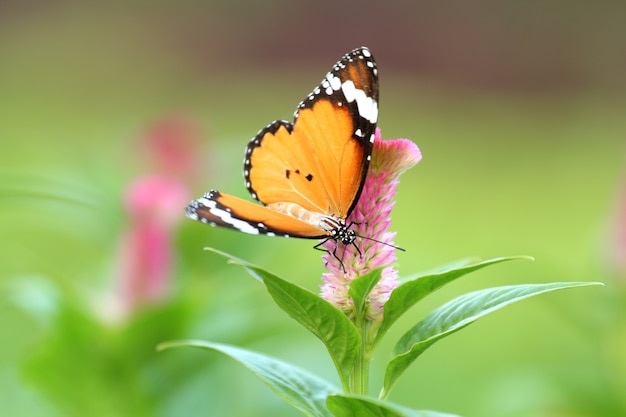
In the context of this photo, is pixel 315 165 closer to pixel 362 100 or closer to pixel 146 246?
pixel 362 100

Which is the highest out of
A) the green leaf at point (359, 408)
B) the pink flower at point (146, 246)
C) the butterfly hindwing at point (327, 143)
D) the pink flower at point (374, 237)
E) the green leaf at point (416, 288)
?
the pink flower at point (146, 246)

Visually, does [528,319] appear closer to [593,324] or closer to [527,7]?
[593,324]

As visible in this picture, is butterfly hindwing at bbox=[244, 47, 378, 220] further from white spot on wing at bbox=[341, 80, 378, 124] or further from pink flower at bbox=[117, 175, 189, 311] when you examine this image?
pink flower at bbox=[117, 175, 189, 311]

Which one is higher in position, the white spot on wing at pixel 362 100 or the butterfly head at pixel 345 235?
the white spot on wing at pixel 362 100

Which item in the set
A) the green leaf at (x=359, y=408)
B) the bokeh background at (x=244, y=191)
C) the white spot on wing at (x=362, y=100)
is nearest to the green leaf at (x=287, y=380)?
the green leaf at (x=359, y=408)

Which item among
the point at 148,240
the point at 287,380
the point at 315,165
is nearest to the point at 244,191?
the point at 148,240

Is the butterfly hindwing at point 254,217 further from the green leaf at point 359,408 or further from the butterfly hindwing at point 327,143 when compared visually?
the green leaf at point 359,408

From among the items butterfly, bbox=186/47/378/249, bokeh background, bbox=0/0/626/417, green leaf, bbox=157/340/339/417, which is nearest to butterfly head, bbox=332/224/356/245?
butterfly, bbox=186/47/378/249
